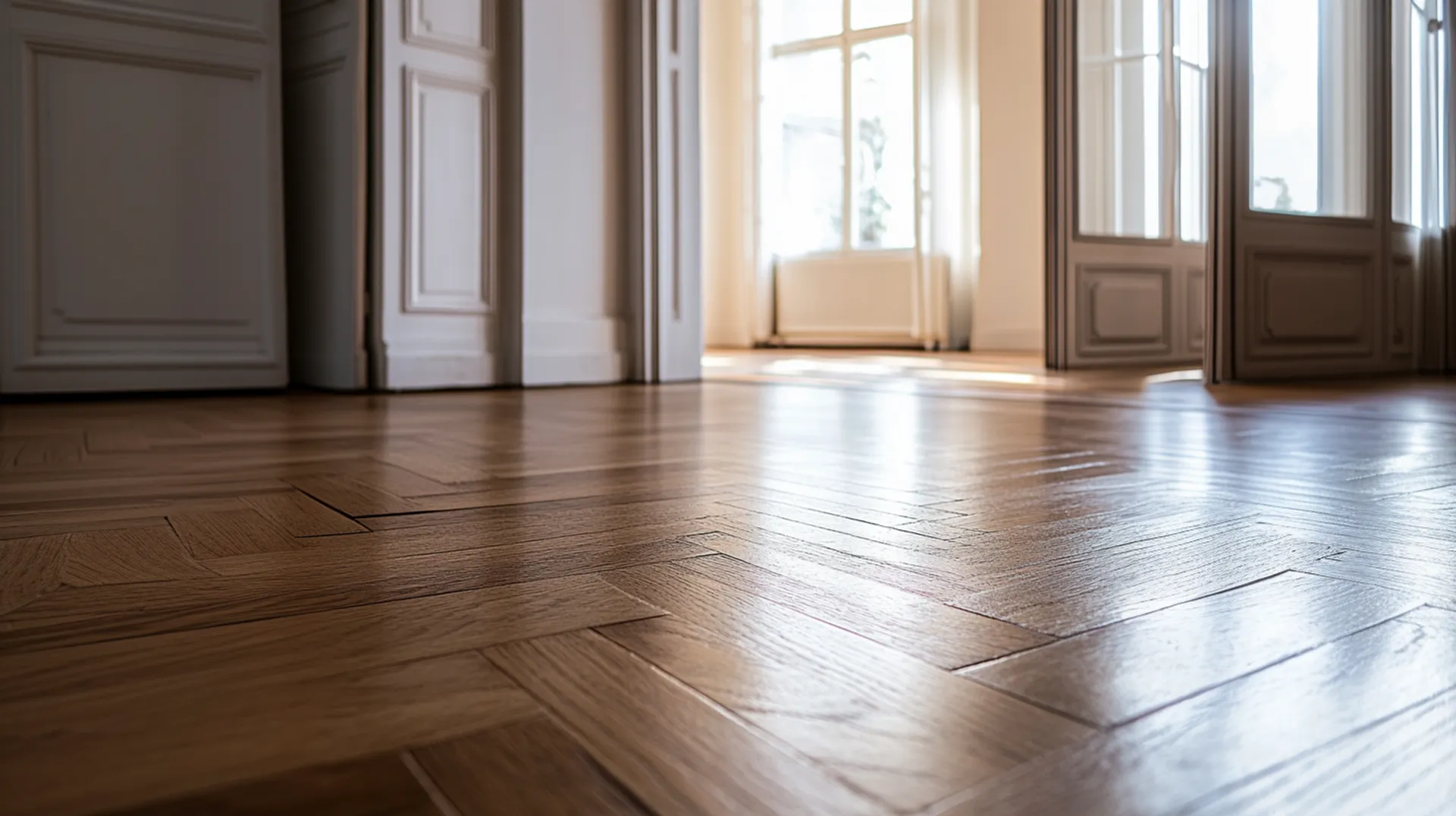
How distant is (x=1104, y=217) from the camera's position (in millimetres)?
4098

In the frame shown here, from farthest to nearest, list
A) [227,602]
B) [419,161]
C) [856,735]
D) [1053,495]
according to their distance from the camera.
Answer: [419,161], [1053,495], [227,602], [856,735]

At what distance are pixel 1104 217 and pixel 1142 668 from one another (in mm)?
3882

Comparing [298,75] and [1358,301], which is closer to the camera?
[298,75]

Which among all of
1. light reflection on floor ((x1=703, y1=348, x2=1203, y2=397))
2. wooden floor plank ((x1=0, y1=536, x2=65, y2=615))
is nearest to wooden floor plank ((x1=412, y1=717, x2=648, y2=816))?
wooden floor plank ((x1=0, y1=536, x2=65, y2=615))

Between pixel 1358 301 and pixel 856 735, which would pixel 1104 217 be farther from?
pixel 856 735

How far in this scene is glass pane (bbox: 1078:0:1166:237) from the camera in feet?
13.1

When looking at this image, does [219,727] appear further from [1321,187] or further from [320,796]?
[1321,187]

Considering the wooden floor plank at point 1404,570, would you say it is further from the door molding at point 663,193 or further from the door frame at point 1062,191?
the door frame at point 1062,191

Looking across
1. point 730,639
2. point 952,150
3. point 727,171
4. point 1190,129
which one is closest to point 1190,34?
point 1190,129

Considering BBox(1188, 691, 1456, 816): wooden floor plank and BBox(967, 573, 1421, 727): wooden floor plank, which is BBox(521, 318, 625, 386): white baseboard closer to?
BBox(967, 573, 1421, 727): wooden floor plank

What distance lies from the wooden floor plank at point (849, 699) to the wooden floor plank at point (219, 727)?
3.6 inches

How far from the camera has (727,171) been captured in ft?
23.3

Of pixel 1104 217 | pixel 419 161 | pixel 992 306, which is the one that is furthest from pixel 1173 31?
pixel 419 161

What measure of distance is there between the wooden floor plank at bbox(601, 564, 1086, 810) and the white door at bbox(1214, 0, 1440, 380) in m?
2.93
